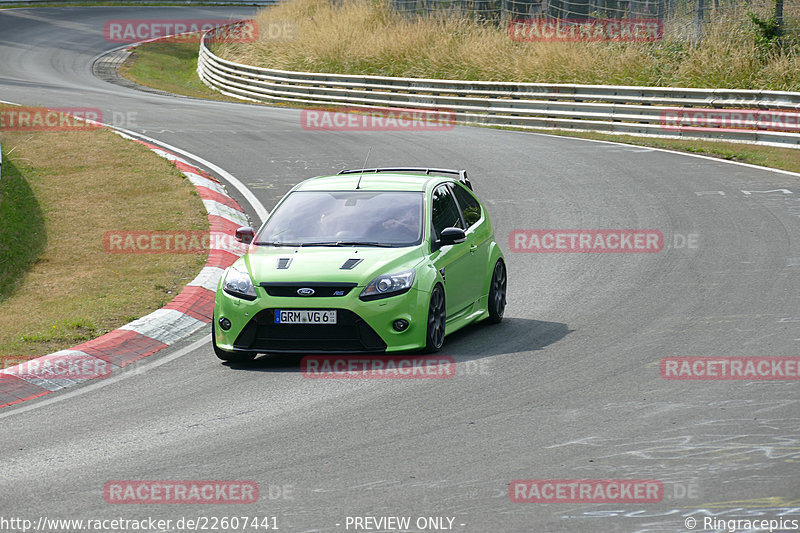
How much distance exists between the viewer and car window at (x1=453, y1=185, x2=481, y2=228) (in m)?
11.1

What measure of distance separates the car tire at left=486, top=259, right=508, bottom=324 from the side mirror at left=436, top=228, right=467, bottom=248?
35.4 inches

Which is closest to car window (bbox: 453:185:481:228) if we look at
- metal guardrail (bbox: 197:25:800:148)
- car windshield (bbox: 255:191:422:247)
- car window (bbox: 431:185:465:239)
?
car window (bbox: 431:185:465:239)

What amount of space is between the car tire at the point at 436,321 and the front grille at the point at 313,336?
1.43ft

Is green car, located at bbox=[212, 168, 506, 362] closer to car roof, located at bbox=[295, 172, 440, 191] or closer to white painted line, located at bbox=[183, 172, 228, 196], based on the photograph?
car roof, located at bbox=[295, 172, 440, 191]

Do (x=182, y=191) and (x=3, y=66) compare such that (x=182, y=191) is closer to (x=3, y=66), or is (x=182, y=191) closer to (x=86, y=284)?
(x=86, y=284)

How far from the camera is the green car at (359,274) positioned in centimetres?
909

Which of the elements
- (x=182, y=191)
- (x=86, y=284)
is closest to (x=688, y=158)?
(x=182, y=191)

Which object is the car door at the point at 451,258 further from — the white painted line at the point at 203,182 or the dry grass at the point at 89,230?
the white painted line at the point at 203,182

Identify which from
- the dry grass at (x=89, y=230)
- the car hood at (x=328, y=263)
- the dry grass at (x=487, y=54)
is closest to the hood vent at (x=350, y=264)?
the car hood at (x=328, y=263)

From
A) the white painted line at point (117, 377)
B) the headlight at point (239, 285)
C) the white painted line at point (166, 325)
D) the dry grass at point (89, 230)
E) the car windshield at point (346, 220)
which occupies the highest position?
the car windshield at point (346, 220)

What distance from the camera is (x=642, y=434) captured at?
7.03 m

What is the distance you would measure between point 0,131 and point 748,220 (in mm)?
14112

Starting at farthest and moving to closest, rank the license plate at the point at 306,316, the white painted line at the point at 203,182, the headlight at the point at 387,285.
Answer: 1. the white painted line at the point at 203,182
2. the headlight at the point at 387,285
3. the license plate at the point at 306,316

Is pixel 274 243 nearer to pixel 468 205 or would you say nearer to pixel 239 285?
pixel 239 285
